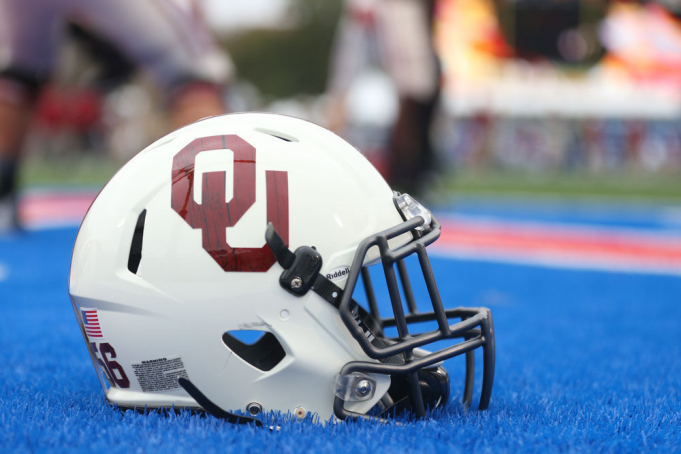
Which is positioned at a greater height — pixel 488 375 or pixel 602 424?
pixel 488 375

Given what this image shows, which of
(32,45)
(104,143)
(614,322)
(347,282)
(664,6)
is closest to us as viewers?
(347,282)

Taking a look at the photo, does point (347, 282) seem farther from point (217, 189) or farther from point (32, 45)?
point (32, 45)

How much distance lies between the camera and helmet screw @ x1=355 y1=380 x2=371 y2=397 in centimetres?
153

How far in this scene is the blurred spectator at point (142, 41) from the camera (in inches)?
154

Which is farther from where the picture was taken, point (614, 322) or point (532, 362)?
point (614, 322)

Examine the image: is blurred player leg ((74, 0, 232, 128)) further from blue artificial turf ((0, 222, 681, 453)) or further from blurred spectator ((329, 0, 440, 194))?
blurred spectator ((329, 0, 440, 194))

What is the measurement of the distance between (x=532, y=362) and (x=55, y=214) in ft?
17.6

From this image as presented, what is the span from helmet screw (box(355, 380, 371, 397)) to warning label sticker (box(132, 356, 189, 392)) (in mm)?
340

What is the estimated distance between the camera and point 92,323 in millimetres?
1562

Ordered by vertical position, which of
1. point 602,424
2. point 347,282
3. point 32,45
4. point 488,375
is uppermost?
point 32,45

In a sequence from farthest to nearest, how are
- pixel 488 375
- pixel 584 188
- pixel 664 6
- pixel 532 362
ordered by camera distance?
pixel 664 6, pixel 584 188, pixel 532 362, pixel 488 375

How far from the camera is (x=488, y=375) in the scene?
1601 millimetres

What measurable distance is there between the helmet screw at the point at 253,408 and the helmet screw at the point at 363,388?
0.20 meters

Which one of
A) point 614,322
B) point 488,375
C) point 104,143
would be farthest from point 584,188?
point 104,143
